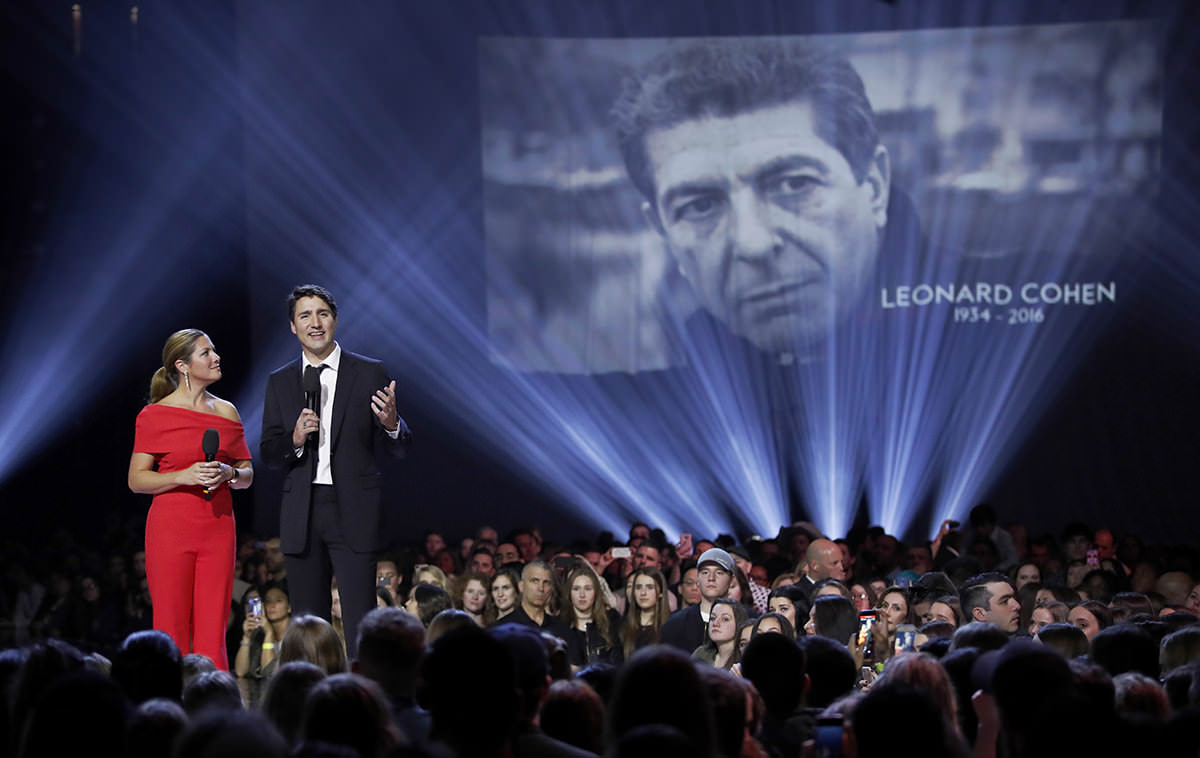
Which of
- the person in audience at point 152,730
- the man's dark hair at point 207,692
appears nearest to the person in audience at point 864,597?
the man's dark hair at point 207,692

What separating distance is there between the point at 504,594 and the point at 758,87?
16.8 feet

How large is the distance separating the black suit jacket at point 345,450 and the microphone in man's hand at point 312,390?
64 millimetres

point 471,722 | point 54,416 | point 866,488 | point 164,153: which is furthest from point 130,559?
point 471,722

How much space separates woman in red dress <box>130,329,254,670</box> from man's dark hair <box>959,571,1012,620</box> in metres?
2.77

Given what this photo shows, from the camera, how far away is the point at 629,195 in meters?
10.6

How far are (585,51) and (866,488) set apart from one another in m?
3.84

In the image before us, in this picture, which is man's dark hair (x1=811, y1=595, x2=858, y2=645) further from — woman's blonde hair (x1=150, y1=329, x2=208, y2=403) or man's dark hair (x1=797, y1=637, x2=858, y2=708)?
woman's blonde hair (x1=150, y1=329, x2=208, y2=403)

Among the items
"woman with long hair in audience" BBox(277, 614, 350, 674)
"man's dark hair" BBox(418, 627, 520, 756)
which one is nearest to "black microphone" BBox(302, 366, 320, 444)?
"woman with long hair in audience" BBox(277, 614, 350, 674)

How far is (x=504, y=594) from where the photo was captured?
6688mm

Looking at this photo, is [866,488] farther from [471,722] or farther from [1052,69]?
[471,722]

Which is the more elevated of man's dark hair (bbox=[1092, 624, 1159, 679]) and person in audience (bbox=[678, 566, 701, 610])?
person in audience (bbox=[678, 566, 701, 610])

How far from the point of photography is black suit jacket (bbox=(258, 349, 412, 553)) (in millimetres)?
4277

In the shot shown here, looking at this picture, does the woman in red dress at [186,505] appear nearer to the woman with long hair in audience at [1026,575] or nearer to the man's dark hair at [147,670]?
the man's dark hair at [147,670]

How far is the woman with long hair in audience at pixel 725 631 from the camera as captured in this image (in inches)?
218
